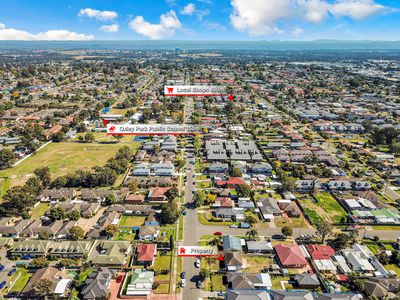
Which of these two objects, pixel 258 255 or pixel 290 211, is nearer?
pixel 258 255

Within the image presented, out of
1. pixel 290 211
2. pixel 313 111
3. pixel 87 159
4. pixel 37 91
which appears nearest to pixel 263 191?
pixel 290 211

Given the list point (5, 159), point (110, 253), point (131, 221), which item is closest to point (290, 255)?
point (110, 253)

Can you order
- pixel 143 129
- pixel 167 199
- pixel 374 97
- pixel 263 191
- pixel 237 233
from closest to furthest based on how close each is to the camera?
pixel 237 233
pixel 167 199
pixel 263 191
pixel 143 129
pixel 374 97

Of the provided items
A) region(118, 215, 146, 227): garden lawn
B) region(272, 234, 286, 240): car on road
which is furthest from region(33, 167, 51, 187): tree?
region(272, 234, 286, 240): car on road

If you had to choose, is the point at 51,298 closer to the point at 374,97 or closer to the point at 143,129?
the point at 143,129

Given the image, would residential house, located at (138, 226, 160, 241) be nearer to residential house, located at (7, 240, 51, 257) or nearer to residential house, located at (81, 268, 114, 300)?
residential house, located at (81, 268, 114, 300)

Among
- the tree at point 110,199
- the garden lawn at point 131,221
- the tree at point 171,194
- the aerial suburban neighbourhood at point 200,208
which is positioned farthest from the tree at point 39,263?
the tree at point 171,194

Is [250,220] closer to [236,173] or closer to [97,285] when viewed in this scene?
[236,173]
